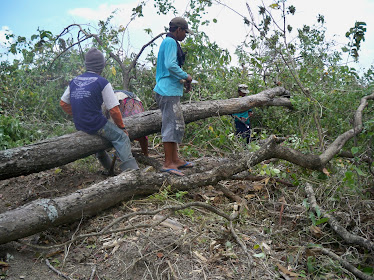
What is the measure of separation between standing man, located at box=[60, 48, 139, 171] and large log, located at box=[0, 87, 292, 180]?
167mm

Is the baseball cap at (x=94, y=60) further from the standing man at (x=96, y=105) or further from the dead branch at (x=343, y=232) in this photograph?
the dead branch at (x=343, y=232)

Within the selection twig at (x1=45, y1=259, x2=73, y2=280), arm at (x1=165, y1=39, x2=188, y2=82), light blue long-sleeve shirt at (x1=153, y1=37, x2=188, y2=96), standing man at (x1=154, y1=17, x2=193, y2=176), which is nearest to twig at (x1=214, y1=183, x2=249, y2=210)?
standing man at (x1=154, y1=17, x2=193, y2=176)

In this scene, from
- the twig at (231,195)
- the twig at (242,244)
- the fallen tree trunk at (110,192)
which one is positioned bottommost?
the twig at (242,244)

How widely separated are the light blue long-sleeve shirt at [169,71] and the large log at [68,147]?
2.19ft

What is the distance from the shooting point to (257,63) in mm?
6848

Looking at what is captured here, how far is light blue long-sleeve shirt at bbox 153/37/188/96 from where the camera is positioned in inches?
165

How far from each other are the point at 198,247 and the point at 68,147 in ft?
6.84

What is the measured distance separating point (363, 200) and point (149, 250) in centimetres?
220

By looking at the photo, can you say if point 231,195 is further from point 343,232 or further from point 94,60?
point 94,60

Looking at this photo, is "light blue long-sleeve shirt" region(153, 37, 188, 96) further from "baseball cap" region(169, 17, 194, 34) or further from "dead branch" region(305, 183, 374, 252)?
"dead branch" region(305, 183, 374, 252)

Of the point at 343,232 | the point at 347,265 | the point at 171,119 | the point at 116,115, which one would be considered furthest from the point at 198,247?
the point at 116,115

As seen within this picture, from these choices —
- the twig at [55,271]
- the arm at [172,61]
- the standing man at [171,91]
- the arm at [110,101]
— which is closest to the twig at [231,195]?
the standing man at [171,91]

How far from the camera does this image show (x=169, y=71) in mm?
4281

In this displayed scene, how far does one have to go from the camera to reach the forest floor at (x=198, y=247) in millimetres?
2732
